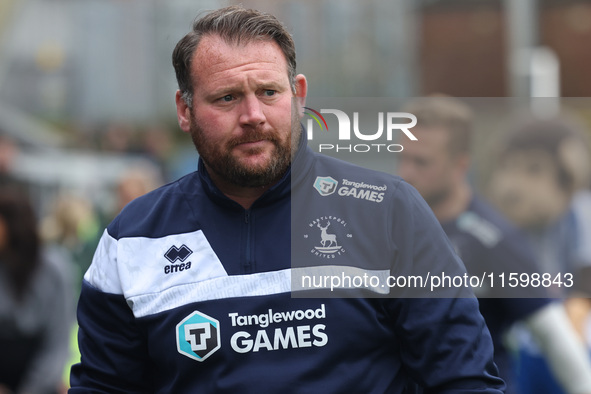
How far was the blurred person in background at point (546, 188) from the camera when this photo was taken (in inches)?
174

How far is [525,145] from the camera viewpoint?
4438 mm

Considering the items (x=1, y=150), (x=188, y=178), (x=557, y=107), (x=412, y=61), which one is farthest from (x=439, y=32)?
(x=188, y=178)

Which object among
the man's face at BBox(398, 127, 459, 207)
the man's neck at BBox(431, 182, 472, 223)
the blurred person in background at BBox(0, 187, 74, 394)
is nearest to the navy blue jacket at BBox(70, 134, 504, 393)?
the man's face at BBox(398, 127, 459, 207)

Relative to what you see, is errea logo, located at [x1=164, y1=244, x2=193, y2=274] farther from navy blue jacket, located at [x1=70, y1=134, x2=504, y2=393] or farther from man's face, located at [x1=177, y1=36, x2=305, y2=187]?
man's face, located at [x1=177, y1=36, x2=305, y2=187]

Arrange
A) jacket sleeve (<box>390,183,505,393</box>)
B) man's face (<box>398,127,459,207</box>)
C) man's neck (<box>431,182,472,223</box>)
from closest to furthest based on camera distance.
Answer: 1. jacket sleeve (<box>390,183,505,393</box>)
2. man's face (<box>398,127,459,207</box>)
3. man's neck (<box>431,182,472,223</box>)

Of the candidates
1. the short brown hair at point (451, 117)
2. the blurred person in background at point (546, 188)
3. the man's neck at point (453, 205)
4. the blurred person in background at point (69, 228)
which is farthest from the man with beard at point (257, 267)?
the blurred person in background at point (69, 228)

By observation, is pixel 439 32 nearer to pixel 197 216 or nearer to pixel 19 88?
pixel 19 88

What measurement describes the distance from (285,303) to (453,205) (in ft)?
5.92

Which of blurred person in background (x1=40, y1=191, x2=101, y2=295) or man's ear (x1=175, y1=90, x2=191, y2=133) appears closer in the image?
man's ear (x1=175, y1=90, x2=191, y2=133)

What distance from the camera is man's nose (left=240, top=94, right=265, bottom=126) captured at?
257cm

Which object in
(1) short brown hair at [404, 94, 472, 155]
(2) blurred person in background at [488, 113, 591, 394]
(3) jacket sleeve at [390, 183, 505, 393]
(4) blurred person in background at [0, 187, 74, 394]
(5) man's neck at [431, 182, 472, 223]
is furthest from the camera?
(4) blurred person in background at [0, 187, 74, 394]

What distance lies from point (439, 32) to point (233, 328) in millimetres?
22766

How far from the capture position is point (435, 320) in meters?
2.46

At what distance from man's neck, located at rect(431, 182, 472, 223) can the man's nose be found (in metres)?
1.67
